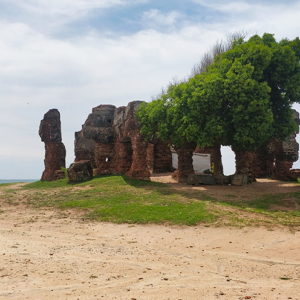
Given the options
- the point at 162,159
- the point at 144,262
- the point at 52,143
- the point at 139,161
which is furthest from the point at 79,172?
the point at 144,262

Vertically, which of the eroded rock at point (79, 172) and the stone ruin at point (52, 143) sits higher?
the stone ruin at point (52, 143)

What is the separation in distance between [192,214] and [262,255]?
440 cm

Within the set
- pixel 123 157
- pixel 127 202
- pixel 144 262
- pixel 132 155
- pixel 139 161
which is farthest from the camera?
pixel 123 157

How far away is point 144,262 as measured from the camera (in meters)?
8.08

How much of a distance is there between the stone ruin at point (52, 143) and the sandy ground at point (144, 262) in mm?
16823

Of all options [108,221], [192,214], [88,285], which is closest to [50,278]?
[88,285]

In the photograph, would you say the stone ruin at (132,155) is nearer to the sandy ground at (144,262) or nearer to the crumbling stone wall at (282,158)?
the crumbling stone wall at (282,158)

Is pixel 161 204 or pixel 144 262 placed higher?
pixel 161 204

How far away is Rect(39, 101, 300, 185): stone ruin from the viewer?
22.6 m

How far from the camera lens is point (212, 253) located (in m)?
9.22

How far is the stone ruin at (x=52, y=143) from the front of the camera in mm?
29719

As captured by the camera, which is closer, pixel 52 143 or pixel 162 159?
pixel 52 143

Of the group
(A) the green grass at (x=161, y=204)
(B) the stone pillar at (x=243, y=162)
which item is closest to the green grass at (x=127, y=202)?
(A) the green grass at (x=161, y=204)

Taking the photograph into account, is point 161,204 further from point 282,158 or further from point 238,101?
point 282,158
